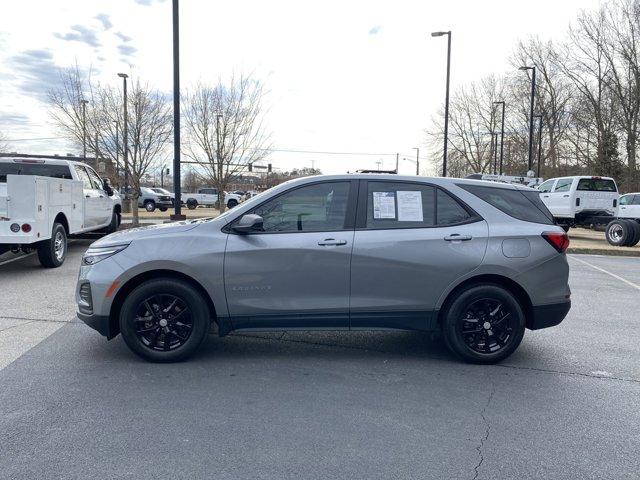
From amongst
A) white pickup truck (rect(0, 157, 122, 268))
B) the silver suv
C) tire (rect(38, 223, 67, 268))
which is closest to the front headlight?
the silver suv

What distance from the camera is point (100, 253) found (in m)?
4.63

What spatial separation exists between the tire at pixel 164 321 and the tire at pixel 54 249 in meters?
5.84

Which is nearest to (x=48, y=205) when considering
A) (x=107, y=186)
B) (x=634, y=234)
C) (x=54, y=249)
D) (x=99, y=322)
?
(x=54, y=249)

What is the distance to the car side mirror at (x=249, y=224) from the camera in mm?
4457

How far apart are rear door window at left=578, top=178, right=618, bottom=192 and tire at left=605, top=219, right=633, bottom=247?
7.82ft

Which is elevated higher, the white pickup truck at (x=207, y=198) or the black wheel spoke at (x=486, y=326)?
the white pickup truck at (x=207, y=198)

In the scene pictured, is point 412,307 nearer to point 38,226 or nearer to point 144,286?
point 144,286

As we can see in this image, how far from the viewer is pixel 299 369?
464 cm

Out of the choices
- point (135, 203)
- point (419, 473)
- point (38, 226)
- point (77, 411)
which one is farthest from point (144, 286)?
point (135, 203)

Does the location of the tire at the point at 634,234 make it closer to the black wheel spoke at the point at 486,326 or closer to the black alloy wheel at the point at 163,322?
the black wheel spoke at the point at 486,326

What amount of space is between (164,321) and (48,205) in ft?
19.3

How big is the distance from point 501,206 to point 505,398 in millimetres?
1768

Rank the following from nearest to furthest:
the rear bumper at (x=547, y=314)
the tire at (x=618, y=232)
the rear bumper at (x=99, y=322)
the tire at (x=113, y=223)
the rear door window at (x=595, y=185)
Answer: the rear bumper at (x=99, y=322) < the rear bumper at (x=547, y=314) < the tire at (x=113, y=223) < the tire at (x=618, y=232) < the rear door window at (x=595, y=185)

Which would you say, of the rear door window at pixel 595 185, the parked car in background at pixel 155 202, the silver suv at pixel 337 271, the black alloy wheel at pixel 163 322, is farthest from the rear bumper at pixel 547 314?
the parked car in background at pixel 155 202
